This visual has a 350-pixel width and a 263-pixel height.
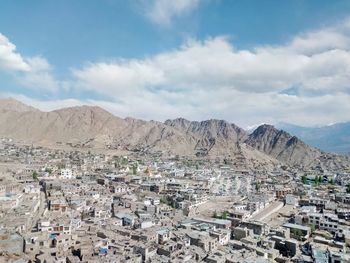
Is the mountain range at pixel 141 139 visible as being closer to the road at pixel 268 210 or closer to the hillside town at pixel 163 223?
the hillside town at pixel 163 223

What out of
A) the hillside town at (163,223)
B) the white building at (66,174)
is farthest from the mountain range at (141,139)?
the hillside town at (163,223)

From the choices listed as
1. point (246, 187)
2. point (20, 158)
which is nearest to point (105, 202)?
point (246, 187)

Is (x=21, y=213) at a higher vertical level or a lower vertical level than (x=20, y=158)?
lower

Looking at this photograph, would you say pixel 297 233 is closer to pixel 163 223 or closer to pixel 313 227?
pixel 313 227

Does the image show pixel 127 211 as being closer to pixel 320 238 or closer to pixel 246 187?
pixel 320 238

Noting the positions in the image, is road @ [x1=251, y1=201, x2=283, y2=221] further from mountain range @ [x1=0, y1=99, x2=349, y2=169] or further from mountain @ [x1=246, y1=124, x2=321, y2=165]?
mountain @ [x1=246, y1=124, x2=321, y2=165]

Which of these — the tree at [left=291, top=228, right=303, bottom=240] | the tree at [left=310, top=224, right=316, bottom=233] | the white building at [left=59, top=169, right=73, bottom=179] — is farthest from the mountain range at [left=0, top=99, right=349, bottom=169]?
the tree at [left=291, top=228, right=303, bottom=240]

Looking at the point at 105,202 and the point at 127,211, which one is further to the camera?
the point at 105,202
